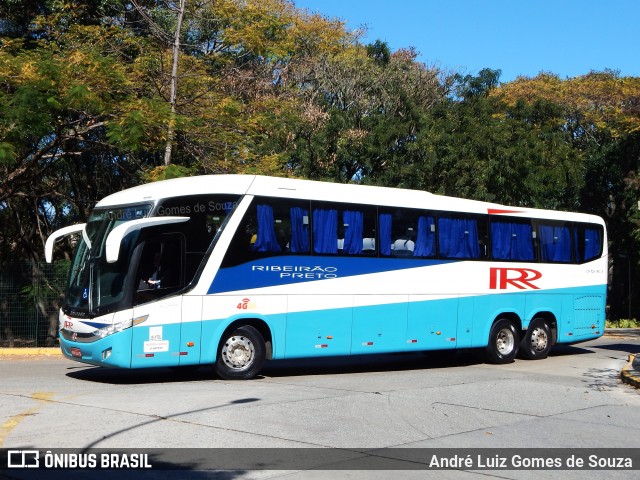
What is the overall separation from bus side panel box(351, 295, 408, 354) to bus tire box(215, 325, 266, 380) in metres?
2.22

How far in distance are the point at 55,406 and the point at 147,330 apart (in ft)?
9.74

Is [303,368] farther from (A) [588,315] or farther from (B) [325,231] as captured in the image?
(A) [588,315]

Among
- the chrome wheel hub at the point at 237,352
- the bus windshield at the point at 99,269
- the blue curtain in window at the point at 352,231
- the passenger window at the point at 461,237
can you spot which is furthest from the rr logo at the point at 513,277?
the bus windshield at the point at 99,269

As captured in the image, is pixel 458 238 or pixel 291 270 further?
pixel 458 238

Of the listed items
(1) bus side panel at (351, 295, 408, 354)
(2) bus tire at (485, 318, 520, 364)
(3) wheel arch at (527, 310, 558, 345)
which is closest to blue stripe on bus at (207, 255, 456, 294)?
(1) bus side panel at (351, 295, 408, 354)

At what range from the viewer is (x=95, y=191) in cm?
3069

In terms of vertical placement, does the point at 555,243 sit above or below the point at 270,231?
above

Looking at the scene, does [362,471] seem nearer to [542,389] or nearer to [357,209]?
[542,389]

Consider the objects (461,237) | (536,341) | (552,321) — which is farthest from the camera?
(552,321)

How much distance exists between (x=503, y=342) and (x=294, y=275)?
658 centimetres

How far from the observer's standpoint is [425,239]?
739 inches

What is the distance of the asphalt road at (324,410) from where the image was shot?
32.4ft

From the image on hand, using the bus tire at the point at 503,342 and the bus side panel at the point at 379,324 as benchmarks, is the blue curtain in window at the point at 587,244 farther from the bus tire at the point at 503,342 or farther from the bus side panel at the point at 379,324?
the bus side panel at the point at 379,324

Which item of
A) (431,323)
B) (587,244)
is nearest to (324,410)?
(431,323)
